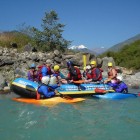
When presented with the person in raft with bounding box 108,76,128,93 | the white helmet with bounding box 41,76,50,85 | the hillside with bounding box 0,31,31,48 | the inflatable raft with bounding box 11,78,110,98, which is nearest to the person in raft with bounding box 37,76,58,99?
the white helmet with bounding box 41,76,50,85

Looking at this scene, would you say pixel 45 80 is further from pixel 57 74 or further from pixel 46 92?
pixel 57 74

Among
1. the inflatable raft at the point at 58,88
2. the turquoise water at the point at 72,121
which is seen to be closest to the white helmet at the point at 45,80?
the inflatable raft at the point at 58,88

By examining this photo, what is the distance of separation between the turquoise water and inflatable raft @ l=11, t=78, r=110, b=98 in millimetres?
644

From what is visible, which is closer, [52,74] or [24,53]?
[52,74]

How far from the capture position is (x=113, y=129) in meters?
7.77

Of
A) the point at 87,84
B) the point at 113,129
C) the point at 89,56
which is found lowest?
the point at 113,129

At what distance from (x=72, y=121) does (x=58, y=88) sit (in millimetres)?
4185

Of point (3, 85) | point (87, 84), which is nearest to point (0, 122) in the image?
point (87, 84)

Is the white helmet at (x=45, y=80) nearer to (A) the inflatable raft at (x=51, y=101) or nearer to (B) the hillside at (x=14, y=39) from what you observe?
(A) the inflatable raft at (x=51, y=101)

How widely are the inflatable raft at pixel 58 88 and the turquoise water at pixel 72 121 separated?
64cm

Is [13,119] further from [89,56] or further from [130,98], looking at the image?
[89,56]

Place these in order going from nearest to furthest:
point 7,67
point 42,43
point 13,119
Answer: point 13,119 < point 7,67 < point 42,43

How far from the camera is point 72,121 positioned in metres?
8.76

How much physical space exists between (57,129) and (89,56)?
16821 mm
